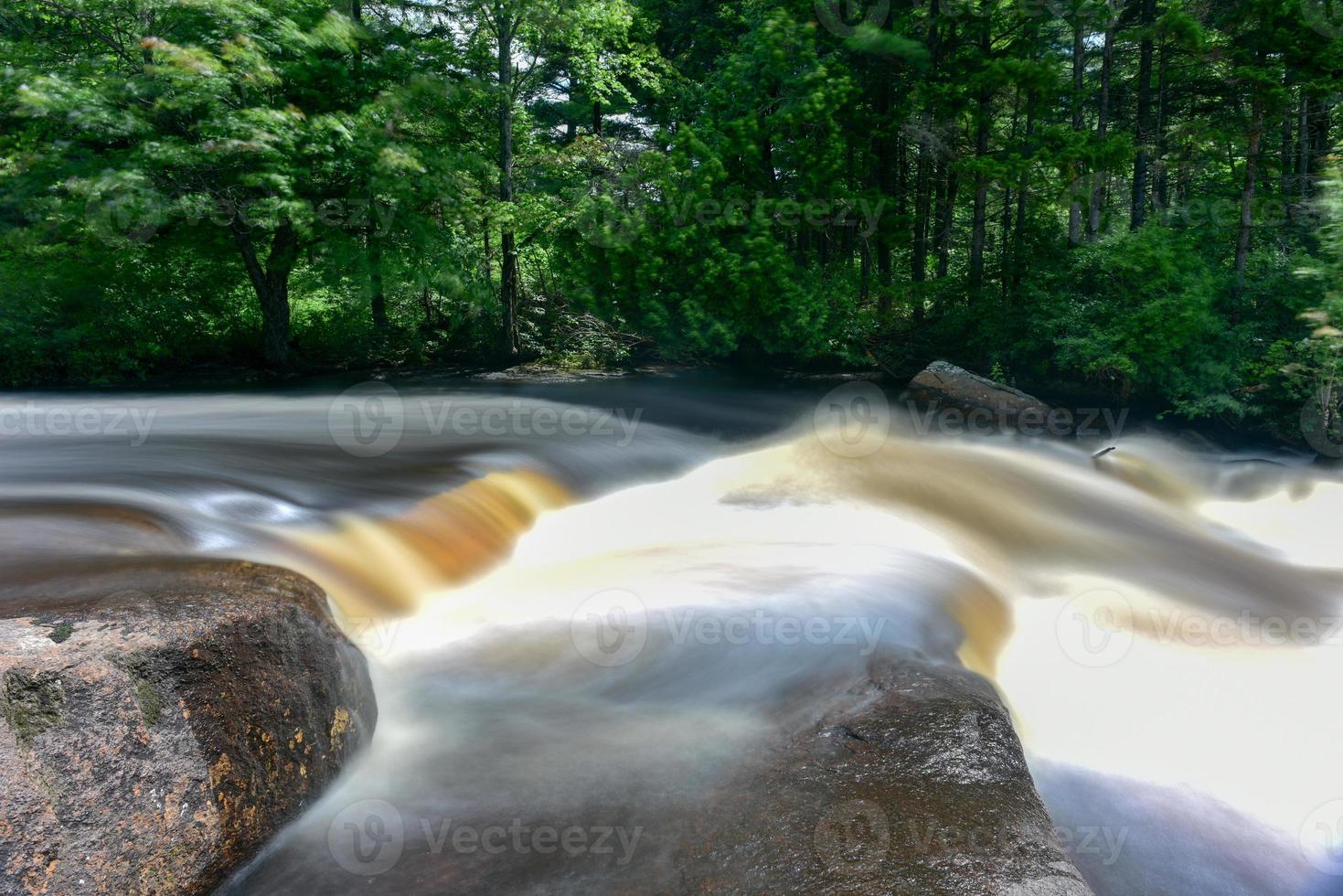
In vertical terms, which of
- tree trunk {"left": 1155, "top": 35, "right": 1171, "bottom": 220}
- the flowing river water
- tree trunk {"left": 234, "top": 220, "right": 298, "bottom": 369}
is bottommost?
the flowing river water

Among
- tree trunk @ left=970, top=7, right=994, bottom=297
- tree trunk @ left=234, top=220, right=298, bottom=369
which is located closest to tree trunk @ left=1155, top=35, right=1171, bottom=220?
tree trunk @ left=970, top=7, right=994, bottom=297

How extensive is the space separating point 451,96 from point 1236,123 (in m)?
13.1

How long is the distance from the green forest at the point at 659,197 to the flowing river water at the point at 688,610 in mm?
3578

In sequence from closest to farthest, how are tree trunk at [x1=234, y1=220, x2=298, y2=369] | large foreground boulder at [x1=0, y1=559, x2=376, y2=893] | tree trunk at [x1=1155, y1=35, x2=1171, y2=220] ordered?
large foreground boulder at [x1=0, y1=559, x2=376, y2=893]
tree trunk at [x1=234, y1=220, x2=298, y2=369]
tree trunk at [x1=1155, y1=35, x2=1171, y2=220]

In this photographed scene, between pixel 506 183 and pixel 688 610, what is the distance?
11.1 meters

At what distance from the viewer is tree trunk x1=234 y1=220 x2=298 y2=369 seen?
13734 mm

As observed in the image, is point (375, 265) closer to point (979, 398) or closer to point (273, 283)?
point (273, 283)

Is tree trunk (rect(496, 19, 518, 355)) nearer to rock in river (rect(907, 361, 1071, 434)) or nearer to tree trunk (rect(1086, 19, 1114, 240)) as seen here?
rock in river (rect(907, 361, 1071, 434))

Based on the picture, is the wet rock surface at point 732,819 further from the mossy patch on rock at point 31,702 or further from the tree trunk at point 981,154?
the tree trunk at point 981,154

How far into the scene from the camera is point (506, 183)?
14.5 meters

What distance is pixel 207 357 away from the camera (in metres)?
14.7

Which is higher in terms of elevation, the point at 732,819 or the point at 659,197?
the point at 659,197

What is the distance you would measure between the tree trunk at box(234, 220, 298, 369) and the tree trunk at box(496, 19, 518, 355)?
3701 millimetres

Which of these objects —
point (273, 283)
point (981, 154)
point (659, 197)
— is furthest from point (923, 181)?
point (273, 283)
